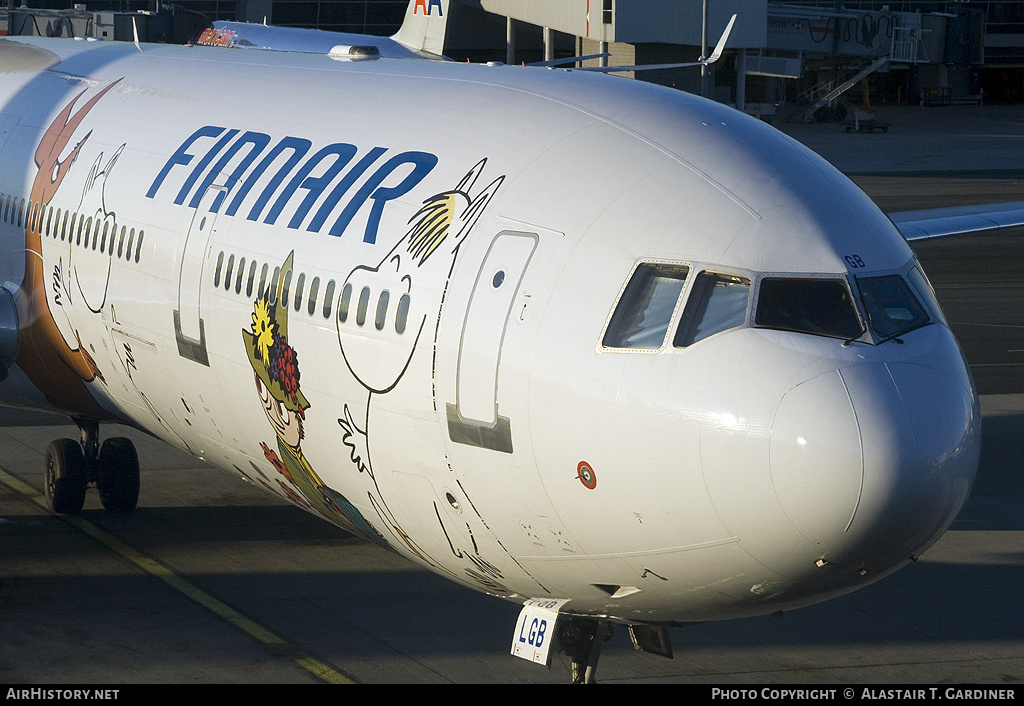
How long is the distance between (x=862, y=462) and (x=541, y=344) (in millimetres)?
2203

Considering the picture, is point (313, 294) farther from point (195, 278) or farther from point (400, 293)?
point (195, 278)

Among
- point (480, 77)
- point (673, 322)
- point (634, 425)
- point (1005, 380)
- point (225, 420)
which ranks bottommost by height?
point (1005, 380)

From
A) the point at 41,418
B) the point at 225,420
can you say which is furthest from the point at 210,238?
the point at 41,418

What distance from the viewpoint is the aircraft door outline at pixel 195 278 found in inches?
487

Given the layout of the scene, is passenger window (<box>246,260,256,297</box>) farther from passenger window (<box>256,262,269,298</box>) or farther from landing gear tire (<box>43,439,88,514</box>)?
landing gear tire (<box>43,439,88,514</box>)

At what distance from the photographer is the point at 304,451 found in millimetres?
11211

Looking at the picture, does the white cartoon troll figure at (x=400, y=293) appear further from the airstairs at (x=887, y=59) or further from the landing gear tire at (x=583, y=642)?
the airstairs at (x=887, y=59)

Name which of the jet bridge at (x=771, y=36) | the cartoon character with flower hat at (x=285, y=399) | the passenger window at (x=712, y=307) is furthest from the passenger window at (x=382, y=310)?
the jet bridge at (x=771, y=36)

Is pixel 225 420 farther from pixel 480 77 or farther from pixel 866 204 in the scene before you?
pixel 866 204

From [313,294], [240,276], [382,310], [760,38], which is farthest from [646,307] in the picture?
[760,38]

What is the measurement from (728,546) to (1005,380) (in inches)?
828

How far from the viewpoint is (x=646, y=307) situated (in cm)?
869

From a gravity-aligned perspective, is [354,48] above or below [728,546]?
above

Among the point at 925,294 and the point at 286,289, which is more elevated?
the point at 925,294
